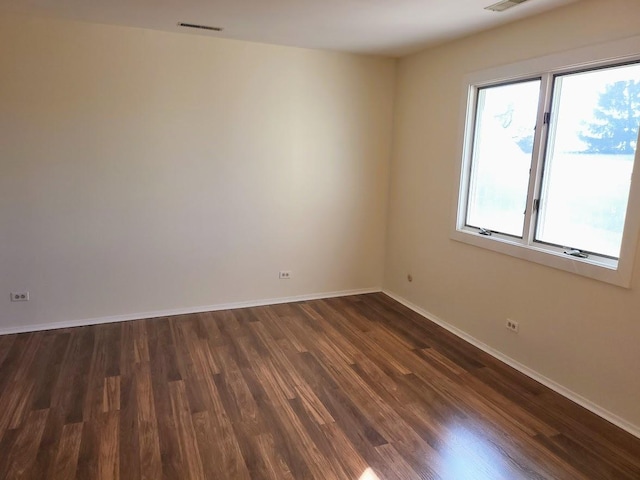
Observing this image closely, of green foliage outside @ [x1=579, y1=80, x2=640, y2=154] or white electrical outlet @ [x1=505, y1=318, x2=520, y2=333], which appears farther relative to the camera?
white electrical outlet @ [x1=505, y1=318, x2=520, y2=333]

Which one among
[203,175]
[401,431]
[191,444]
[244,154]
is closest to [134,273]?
[203,175]

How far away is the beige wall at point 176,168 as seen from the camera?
3496mm

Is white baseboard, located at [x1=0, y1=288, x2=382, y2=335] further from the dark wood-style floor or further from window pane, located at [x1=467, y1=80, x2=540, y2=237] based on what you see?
window pane, located at [x1=467, y1=80, x2=540, y2=237]

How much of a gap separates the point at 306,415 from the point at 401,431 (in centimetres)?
58

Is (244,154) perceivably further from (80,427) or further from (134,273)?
(80,427)

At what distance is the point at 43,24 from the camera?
3.35m

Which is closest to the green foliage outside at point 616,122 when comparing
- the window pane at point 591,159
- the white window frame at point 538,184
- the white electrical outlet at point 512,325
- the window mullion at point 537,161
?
the window pane at point 591,159

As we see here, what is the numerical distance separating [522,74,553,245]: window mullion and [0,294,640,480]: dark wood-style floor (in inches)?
44.1

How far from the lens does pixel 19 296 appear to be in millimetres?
3619

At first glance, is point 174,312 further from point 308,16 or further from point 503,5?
point 503,5

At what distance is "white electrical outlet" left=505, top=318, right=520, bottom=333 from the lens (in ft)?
10.7

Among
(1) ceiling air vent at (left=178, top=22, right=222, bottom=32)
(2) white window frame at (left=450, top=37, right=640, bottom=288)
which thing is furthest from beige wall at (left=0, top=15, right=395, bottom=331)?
(2) white window frame at (left=450, top=37, right=640, bottom=288)

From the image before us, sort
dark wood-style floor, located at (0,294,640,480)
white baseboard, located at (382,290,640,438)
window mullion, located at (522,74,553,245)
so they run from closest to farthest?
dark wood-style floor, located at (0,294,640,480), white baseboard, located at (382,290,640,438), window mullion, located at (522,74,553,245)

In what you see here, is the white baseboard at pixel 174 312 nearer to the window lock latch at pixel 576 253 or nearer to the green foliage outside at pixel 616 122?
the window lock latch at pixel 576 253
